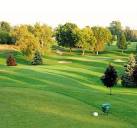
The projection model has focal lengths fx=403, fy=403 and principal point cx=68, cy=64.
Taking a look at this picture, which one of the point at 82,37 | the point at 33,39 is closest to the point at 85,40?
the point at 82,37

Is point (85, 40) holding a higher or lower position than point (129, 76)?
higher

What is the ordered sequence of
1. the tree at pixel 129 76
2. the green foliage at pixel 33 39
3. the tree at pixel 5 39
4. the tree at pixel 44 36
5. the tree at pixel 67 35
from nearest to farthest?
1. the tree at pixel 129 76
2. the green foliage at pixel 33 39
3. the tree at pixel 44 36
4. the tree at pixel 5 39
5. the tree at pixel 67 35

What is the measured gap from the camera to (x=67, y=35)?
12662 centimetres

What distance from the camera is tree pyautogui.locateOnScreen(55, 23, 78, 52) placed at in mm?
123688

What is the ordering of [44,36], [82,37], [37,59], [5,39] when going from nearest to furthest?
[37,59] < [44,36] < [82,37] < [5,39]

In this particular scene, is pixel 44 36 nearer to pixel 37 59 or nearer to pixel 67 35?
pixel 67 35

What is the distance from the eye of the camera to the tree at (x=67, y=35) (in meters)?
124

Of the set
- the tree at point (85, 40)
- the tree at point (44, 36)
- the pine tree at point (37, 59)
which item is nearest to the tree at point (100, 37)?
the tree at point (85, 40)

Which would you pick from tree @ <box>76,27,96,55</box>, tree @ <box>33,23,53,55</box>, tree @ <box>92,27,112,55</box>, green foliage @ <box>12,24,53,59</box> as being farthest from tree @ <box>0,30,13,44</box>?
tree @ <box>92,27,112,55</box>

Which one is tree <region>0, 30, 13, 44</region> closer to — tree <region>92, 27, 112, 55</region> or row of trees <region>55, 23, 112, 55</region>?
row of trees <region>55, 23, 112, 55</region>

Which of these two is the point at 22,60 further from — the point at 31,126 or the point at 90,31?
the point at 31,126

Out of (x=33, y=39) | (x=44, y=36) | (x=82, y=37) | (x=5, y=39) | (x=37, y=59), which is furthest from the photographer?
(x=5, y=39)

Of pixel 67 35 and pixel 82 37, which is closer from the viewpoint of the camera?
pixel 82 37

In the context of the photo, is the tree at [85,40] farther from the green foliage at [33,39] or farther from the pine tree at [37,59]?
the pine tree at [37,59]
